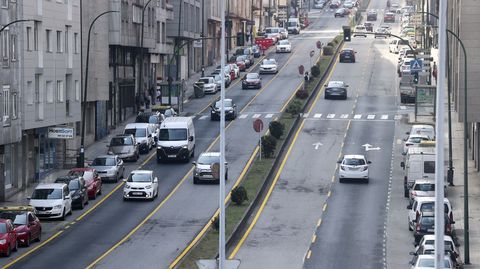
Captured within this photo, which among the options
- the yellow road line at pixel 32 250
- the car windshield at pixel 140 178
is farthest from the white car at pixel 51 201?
the car windshield at pixel 140 178

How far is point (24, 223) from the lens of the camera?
49000 millimetres

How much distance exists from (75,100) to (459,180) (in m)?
24.8

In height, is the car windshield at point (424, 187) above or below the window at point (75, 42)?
below

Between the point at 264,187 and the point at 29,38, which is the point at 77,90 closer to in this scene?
the point at 29,38

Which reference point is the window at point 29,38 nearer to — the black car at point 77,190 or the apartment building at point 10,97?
the apartment building at point 10,97

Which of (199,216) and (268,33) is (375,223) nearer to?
(199,216)

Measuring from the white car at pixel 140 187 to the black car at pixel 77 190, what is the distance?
2.35m

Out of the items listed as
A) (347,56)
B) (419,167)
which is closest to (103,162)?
(419,167)

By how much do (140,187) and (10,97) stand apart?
868 centimetres

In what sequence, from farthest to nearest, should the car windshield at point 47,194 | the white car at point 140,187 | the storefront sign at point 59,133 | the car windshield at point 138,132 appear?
the car windshield at point 138,132 < the storefront sign at point 59,133 < the white car at point 140,187 < the car windshield at point 47,194

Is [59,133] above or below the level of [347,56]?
below

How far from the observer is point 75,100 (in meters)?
77.6

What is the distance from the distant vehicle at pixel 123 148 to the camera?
242 ft

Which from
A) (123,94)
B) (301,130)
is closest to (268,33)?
(123,94)
